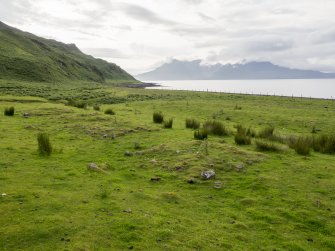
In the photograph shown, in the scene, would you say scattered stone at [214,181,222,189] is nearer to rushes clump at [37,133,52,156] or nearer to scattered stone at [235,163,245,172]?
scattered stone at [235,163,245,172]

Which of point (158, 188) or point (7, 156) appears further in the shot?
point (7, 156)

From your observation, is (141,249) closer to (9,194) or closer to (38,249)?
(38,249)

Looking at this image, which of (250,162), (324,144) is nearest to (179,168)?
(250,162)

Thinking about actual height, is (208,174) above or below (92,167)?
above

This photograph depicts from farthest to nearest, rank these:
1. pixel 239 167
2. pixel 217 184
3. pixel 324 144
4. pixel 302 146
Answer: pixel 324 144 < pixel 302 146 < pixel 239 167 < pixel 217 184

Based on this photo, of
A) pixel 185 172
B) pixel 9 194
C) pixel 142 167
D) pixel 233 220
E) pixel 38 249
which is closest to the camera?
pixel 38 249

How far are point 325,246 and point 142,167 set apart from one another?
26.3 ft

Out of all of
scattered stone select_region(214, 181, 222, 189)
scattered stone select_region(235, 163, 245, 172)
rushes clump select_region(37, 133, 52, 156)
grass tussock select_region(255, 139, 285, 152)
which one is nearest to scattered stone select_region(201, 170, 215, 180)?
scattered stone select_region(214, 181, 222, 189)

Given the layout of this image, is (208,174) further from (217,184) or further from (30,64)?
(30,64)

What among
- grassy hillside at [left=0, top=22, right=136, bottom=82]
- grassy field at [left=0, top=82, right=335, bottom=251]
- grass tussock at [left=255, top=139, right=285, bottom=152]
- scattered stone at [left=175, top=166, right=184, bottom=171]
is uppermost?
grassy hillside at [left=0, top=22, right=136, bottom=82]

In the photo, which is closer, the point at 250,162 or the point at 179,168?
the point at 179,168

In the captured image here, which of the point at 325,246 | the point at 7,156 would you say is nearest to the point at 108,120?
the point at 7,156

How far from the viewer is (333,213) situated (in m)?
9.95

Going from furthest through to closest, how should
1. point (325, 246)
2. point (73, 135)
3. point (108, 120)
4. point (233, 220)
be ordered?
point (108, 120) < point (73, 135) < point (233, 220) < point (325, 246)
